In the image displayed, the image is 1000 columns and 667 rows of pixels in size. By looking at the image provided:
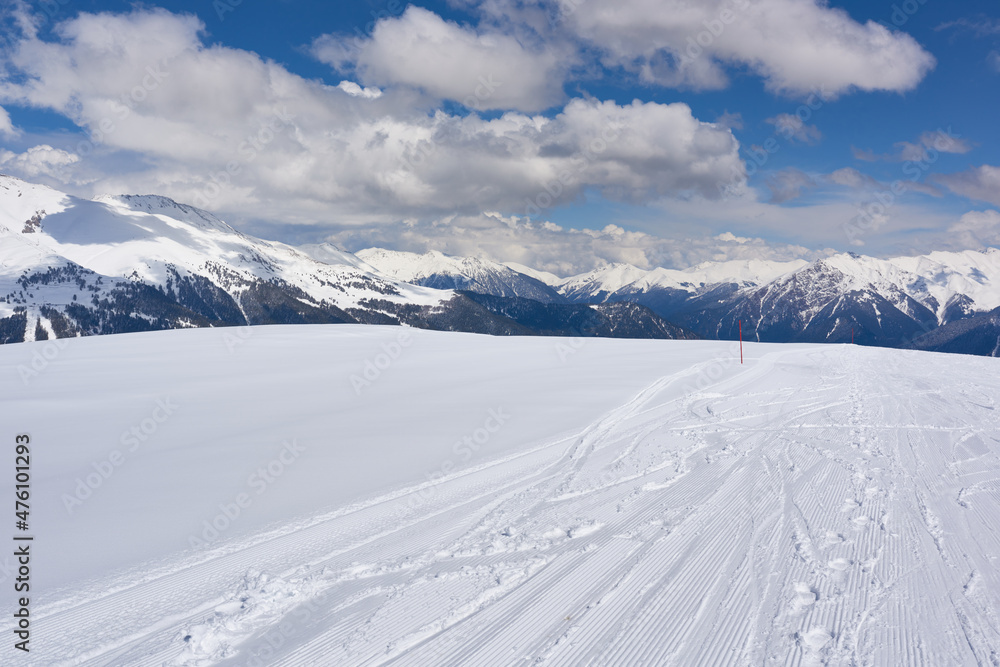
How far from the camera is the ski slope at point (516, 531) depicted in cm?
505

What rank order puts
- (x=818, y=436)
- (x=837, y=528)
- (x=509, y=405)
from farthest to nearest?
(x=509, y=405) < (x=818, y=436) < (x=837, y=528)

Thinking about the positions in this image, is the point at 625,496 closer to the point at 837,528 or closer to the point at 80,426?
the point at 837,528

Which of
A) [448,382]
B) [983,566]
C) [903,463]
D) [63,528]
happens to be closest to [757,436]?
[903,463]

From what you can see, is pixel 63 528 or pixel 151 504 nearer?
pixel 63 528

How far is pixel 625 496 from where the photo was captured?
28.7 ft

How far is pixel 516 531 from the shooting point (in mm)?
7434

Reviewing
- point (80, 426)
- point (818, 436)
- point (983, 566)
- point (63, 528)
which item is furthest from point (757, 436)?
point (80, 426)

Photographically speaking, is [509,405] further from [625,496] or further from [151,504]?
[151,504]

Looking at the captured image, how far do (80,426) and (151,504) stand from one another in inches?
263

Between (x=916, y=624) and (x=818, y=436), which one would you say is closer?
(x=916, y=624)

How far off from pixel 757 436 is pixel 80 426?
17.8 metres

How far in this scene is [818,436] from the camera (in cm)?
1247

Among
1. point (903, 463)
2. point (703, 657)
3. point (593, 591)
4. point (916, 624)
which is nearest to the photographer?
point (703, 657)

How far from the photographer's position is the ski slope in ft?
16.6
